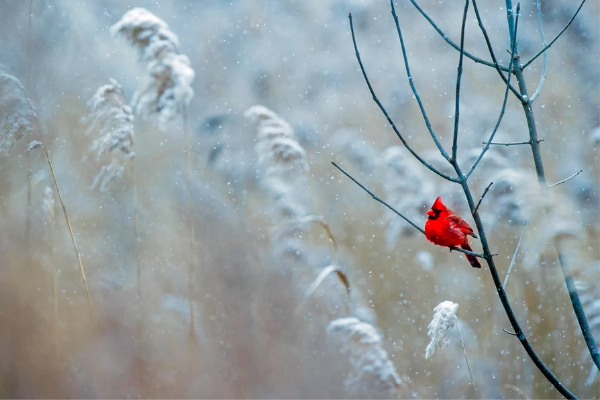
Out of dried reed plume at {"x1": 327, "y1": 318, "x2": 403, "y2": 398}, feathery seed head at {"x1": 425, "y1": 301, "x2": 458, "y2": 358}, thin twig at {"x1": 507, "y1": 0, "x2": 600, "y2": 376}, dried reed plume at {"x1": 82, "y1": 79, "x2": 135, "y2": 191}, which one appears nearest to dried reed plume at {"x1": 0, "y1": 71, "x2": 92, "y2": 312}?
dried reed plume at {"x1": 82, "y1": 79, "x2": 135, "y2": 191}

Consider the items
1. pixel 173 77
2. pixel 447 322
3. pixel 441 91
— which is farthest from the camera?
pixel 441 91

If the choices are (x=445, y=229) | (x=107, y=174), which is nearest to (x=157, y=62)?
(x=107, y=174)

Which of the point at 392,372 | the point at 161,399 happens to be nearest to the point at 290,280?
the point at 392,372

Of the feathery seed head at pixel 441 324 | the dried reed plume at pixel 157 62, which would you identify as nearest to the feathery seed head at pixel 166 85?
the dried reed plume at pixel 157 62

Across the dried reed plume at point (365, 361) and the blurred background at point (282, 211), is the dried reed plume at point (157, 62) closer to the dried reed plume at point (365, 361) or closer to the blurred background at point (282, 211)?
the blurred background at point (282, 211)

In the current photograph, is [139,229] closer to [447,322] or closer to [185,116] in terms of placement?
[185,116]
